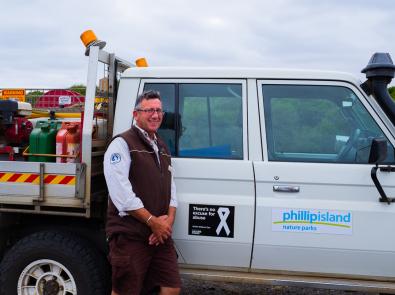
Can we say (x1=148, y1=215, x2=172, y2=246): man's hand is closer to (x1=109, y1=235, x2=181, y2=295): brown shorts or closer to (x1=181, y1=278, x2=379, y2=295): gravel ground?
(x1=109, y1=235, x2=181, y2=295): brown shorts

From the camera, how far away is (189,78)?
359 cm

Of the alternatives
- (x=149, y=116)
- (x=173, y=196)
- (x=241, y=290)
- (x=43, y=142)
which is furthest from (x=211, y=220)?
(x=241, y=290)

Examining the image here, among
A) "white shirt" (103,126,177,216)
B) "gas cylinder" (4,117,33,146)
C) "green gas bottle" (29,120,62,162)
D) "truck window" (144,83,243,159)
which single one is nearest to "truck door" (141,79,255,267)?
"truck window" (144,83,243,159)

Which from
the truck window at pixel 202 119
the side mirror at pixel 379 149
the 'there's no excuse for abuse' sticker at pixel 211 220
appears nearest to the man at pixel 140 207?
the 'there's no excuse for abuse' sticker at pixel 211 220

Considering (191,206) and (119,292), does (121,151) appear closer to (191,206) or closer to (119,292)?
(191,206)

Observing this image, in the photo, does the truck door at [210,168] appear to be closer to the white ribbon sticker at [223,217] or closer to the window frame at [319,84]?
the white ribbon sticker at [223,217]

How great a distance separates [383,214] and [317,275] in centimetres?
66

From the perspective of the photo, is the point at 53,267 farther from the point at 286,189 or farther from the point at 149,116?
the point at 286,189

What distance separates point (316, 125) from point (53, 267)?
229 centimetres

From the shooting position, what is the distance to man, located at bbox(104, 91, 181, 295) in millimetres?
3029

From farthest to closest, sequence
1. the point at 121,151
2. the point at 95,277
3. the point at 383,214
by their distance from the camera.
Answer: the point at 95,277 → the point at 383,214 → the point at 121,151

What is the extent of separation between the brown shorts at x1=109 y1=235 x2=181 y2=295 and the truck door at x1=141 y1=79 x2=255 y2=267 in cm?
27

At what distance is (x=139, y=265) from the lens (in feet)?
10.2

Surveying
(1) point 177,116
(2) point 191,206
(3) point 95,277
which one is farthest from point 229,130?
(3) point 95,277
